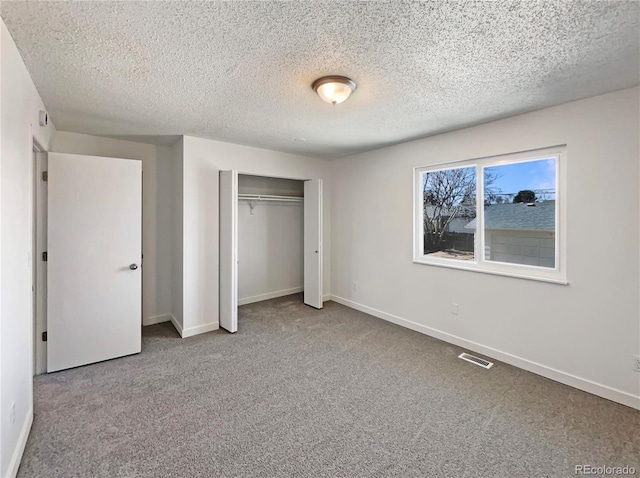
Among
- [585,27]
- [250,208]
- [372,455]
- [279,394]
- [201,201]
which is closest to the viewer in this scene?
[585,27]

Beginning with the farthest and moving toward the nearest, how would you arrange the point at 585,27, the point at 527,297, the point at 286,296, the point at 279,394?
the point at 286,296, the point at 527,297, the point at 279,394, the point at 585,27

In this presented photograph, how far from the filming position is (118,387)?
2598 mm

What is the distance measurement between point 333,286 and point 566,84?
392 centimetres

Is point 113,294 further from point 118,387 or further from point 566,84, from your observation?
point 566,84

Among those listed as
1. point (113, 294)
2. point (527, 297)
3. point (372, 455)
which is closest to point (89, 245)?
point (113, 294)

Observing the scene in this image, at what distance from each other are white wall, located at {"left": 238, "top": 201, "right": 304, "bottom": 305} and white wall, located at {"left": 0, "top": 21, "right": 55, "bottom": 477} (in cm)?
302

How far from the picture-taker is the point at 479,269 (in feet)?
10.8

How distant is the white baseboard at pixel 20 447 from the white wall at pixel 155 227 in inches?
82.5

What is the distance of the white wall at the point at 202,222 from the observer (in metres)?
3.72

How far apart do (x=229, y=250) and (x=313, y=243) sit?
150 centimetres

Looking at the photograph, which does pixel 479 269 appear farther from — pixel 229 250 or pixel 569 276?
pixel 229 250

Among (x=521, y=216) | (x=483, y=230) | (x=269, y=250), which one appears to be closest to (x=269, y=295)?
(x=269, y=250)

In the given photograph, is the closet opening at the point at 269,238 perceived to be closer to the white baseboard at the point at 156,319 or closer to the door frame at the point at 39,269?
the white baseboard at the point at 156,319

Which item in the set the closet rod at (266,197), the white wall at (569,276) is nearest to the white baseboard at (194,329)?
the closet rod at (266,197)
